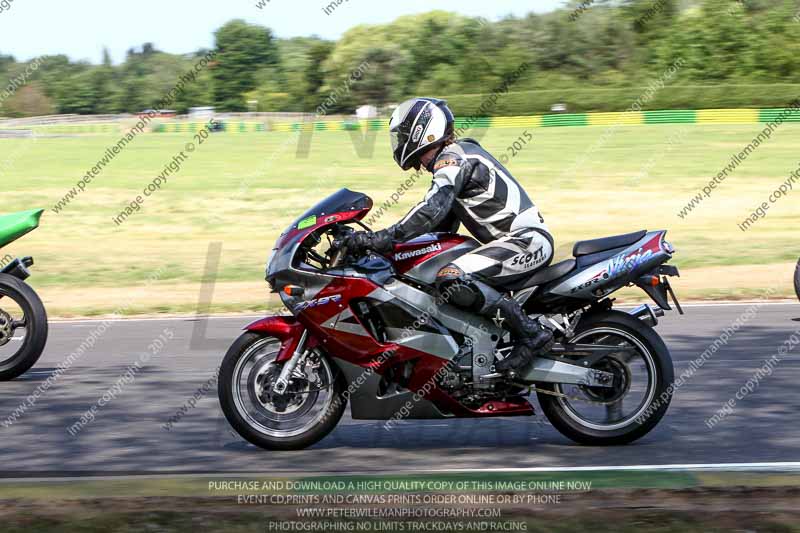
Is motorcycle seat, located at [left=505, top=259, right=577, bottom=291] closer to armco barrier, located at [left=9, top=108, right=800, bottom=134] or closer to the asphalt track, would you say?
the asphalt track

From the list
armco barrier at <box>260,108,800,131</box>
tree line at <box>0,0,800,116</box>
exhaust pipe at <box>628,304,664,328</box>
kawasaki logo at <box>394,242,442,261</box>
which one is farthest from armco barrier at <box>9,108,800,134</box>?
kawasaki logo at <box>394,242,442,261</box>

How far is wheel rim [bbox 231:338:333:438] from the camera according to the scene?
6.38m

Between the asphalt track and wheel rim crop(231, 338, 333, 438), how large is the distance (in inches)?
7.1

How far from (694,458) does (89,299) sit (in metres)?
9.59

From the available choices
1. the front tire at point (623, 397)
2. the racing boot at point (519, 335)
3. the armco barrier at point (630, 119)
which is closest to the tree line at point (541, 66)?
the armco barrier at point (630, 119)

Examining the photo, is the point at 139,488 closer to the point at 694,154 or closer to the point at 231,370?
the point at 231,370

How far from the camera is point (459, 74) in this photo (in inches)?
2847

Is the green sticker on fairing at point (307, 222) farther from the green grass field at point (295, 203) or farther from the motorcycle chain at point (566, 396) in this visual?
the green grass field at point (295, 203)

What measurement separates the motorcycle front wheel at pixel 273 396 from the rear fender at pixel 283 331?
1.8 inches

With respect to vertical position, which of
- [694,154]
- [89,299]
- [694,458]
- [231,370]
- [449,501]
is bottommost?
[694,154]

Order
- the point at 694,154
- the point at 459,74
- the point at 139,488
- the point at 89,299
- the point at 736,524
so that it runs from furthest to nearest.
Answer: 1. the point at 459,74
2. the point at 694,154
3. the point at 89,299
4. the point at 139,488
5. the point at 736,524

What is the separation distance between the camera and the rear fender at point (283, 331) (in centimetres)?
634

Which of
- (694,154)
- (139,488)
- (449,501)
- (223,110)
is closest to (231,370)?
(139,488)

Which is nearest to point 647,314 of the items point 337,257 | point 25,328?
point 337,257
